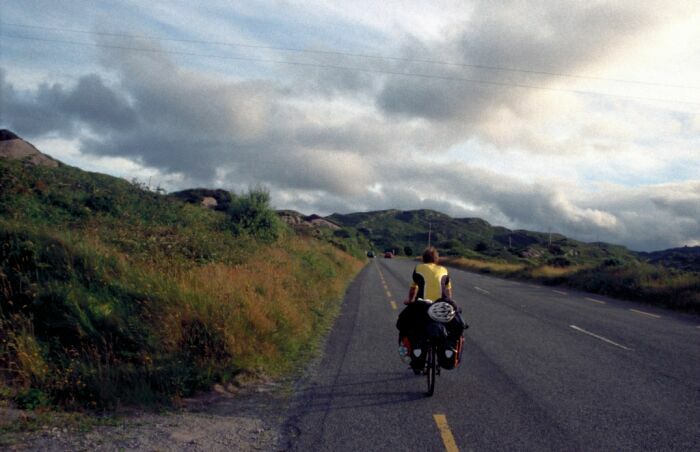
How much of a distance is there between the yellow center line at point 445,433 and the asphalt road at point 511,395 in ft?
0.06

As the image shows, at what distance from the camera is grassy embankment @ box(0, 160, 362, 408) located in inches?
231

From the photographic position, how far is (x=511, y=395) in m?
6.18

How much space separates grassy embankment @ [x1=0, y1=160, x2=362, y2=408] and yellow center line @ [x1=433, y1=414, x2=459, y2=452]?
2790 millimetres

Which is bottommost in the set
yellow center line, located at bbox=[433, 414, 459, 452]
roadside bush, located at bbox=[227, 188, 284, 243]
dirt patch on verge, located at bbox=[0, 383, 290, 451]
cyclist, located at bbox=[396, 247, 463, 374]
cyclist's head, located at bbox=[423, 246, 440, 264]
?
dirt patch on verge, located at bbox=[0, 383, 290, 451]

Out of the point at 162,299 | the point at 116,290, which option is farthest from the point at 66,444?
the point at 116,290

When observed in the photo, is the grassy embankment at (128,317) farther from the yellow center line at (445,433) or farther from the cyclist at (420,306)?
the yellow center line at (445,433)

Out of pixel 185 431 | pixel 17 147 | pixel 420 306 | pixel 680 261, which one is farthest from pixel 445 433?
pixel 680 261

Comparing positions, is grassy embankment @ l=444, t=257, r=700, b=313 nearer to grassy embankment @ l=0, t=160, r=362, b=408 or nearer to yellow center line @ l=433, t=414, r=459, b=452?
grassy embankment @ l=0, t=160, r=362, b=408

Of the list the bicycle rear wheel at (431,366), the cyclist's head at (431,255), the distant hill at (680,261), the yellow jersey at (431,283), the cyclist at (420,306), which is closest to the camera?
the bicycle rear wheel at (431,366)

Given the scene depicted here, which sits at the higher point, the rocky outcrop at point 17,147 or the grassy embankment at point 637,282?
the rocky outcrop at point 17,147

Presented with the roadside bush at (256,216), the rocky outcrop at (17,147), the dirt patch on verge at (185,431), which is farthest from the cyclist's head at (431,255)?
the rocky outcrop at (17,147)

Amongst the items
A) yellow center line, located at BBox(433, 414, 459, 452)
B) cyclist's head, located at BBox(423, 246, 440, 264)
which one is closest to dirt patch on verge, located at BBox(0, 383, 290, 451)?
yellow center line, located at BBox(433, 414, 459, 452)

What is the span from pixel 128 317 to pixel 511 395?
218 inches

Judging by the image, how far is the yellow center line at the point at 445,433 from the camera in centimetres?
450
